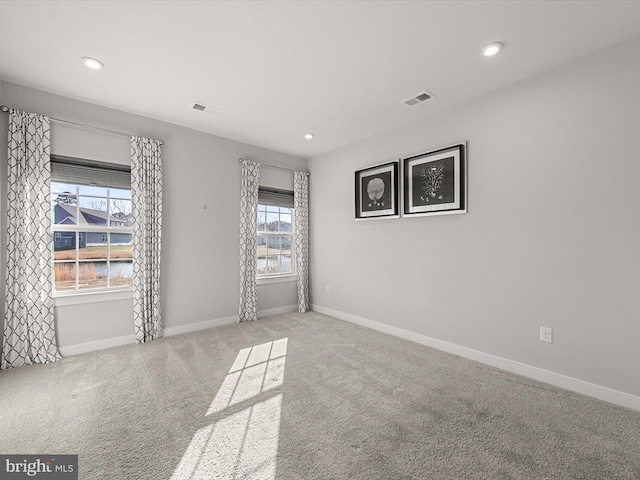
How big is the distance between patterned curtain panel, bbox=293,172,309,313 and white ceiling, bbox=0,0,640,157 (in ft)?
5.75

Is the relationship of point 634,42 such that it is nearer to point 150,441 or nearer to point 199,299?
point 150,441

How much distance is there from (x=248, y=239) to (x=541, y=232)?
3.51m

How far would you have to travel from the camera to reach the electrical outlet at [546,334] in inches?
98.7

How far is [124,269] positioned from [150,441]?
7.61ft

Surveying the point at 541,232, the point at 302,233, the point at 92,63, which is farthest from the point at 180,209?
the point at 541,232

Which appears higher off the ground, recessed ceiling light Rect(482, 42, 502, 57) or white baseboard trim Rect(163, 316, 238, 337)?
recessed ceiling light Rect(482, 42, 502, 57)

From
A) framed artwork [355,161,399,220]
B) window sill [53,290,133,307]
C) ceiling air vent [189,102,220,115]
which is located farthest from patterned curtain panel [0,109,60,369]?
framed artwork [355,161,399,220]

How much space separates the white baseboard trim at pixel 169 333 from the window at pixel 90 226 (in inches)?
23.3

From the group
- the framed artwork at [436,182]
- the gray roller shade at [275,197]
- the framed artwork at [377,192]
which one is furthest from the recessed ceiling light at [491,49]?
the gray roller shade at [275,197]

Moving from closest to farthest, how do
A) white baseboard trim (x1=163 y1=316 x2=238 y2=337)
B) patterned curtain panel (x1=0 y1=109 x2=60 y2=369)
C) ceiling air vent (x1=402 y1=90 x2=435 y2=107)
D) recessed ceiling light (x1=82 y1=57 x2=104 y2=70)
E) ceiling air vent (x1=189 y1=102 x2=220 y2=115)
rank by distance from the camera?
recessed ceiling light (x1=82 y1=57 x2=104 y2=70)
patterned curtain panel (x1=0 y1=109 x2=60 y2=369)
ceiling air vent (x1=402 y1=90 x2=435 y2=107)
ceiling air vent (x1=189 y1=102 x2=220 y2=115)
white baseboard trim (x1=163 y1=316 x2=238 y2=337)

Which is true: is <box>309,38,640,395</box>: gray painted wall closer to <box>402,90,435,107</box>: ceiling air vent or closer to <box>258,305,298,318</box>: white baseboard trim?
<box>402,90,435,107</box>: ceiling air vent

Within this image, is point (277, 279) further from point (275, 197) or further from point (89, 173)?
point (89, 173)

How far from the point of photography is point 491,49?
2.24 metres

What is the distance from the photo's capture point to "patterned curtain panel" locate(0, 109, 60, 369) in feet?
8.94
